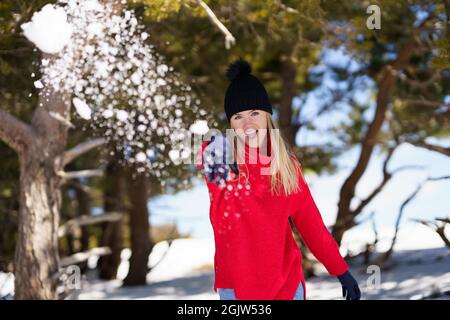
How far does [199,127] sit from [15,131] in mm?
1528

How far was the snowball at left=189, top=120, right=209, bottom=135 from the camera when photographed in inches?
211

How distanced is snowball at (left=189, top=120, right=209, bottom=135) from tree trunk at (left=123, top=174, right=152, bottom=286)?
14.4 ft

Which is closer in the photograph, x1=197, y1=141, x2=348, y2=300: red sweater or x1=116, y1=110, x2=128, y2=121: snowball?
x1=197, y1=141, x2=348, y2=300: red sweater

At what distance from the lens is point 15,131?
5.43m

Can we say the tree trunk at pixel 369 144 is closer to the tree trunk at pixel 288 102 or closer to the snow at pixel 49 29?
the tree trunk at pixel 288 102

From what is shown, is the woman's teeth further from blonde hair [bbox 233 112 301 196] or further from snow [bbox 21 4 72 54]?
snow [bbox 21 4 72 54]

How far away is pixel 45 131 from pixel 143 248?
4637 mm

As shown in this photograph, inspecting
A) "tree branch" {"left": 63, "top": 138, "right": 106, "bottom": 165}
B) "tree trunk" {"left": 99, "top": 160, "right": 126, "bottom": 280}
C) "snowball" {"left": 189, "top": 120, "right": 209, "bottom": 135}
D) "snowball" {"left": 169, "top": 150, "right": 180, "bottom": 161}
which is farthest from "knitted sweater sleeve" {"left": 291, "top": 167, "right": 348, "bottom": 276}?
"tree trunk" {"left": 99, "top": 160, "right": 126, "bottom": 280}

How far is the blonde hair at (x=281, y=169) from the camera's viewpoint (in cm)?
331

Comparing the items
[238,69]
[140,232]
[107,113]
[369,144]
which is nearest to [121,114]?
[107,113]

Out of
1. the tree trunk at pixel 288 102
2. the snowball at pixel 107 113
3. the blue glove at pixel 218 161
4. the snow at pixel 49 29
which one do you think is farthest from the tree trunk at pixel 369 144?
the blue glove at pixel 218 161

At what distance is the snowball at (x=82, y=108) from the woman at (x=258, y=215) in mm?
2156

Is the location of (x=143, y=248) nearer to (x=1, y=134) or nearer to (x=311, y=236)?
(x=1, y=134)

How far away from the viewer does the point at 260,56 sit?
9.32 metres
